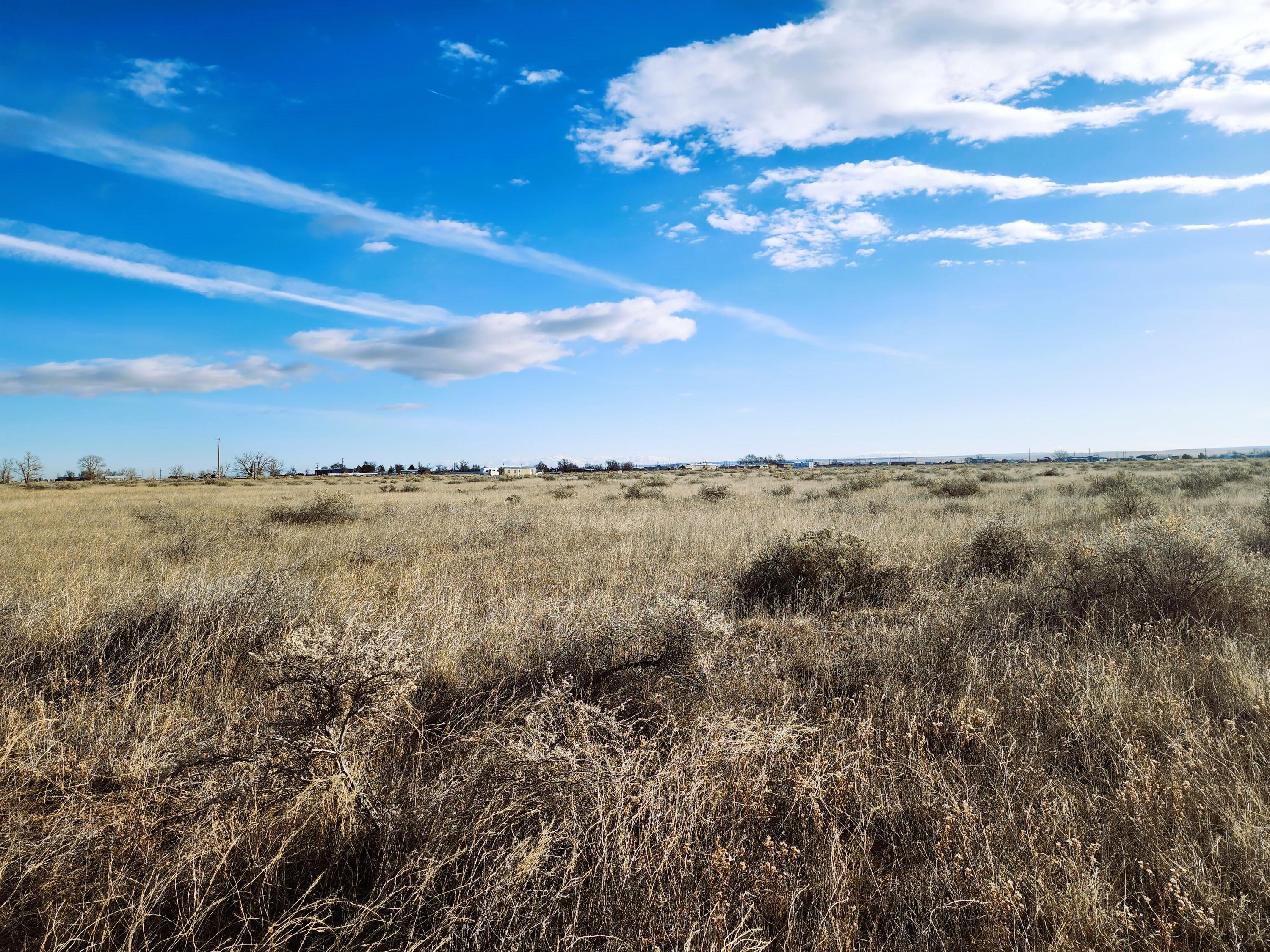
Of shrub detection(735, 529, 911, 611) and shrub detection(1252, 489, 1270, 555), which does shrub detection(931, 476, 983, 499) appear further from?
shrub detection(735, 529, 911, 611)

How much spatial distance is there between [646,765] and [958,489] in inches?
885

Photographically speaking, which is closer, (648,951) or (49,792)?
(648,951)

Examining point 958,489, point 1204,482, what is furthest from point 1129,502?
point 1204,482

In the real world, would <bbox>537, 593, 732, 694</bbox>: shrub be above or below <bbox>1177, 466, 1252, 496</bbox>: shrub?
below

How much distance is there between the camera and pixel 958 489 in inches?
850

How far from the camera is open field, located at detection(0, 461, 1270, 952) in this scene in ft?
6.93

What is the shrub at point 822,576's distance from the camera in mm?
6965

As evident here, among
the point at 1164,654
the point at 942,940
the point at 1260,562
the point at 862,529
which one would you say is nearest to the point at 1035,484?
the point at 862,529

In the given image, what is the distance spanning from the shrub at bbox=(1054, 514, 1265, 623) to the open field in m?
0.03

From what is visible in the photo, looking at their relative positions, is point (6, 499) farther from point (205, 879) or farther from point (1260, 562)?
point (1260, 562)

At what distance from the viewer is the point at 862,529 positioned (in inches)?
462

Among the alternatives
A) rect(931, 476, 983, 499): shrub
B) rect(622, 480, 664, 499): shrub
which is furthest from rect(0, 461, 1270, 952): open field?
rect(622, 480, 664, 499): shrub

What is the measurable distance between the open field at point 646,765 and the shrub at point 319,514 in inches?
375

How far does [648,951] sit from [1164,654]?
480 cm
